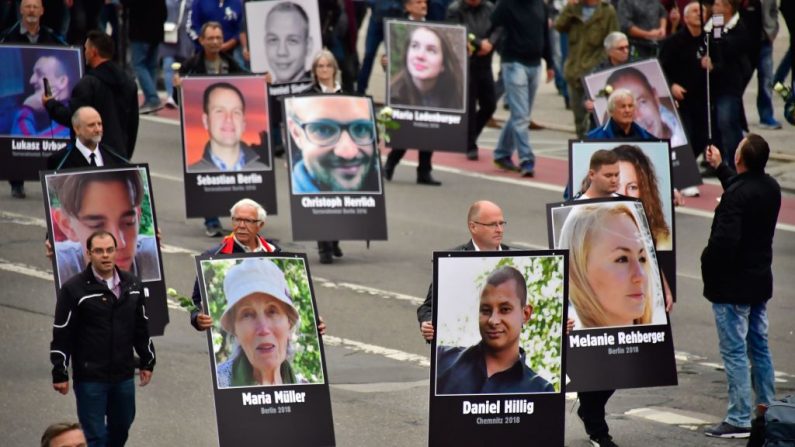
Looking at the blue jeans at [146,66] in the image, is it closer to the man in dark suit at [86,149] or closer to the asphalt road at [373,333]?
the asphalt road at [373,333]

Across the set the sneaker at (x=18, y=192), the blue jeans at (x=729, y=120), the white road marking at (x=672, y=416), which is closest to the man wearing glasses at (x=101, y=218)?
the white road marking at (x=672, y=416)

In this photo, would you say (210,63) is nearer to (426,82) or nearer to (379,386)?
(426,82)

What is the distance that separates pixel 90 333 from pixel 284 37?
10.6 metres

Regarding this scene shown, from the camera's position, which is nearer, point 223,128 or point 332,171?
point 332,171

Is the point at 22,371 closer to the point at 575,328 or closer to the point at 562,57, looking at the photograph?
the point at 575,328

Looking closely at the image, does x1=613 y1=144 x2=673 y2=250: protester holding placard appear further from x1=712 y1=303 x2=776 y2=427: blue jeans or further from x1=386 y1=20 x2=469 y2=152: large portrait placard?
x1=386 y1=20 x2=469 y2=152: large portrait placard

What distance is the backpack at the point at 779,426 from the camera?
8734 mm

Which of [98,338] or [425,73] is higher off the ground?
[425,73]

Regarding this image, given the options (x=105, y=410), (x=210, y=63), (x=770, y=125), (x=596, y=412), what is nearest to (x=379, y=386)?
(x=596, y=412)

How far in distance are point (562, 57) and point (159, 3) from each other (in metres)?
6.48

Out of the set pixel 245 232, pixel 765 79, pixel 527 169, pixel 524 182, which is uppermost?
pixel 245 232

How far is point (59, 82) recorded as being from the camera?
16281mm

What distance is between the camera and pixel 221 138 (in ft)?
52.9

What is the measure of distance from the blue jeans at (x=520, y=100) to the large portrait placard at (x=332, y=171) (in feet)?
13.7
